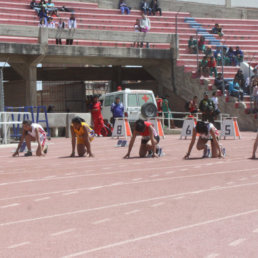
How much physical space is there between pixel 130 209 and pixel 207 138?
26.6 feet

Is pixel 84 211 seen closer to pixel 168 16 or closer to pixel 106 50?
pixel 106 50

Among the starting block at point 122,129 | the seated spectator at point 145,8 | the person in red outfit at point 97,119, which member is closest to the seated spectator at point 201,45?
the seated spectator at point 145,8

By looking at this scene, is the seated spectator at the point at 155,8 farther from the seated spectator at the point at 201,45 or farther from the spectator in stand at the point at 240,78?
the spectator in stand at the point at 240,78

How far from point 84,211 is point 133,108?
20385 millimetres

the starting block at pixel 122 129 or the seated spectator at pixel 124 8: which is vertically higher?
the seated spectator at pixel 124 8

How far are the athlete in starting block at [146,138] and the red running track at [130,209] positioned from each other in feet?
2.98

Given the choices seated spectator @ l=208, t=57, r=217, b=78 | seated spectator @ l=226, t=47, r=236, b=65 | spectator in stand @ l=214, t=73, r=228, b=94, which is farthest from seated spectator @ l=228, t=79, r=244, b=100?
seated spectator @ l=226, t=47, r=236, b=65

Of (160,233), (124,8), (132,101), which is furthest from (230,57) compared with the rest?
(160,233)

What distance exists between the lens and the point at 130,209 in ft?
27.7

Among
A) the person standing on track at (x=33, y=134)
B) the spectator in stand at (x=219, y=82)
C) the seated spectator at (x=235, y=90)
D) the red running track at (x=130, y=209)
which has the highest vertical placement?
the spectator in stand at (x=219, y=82)

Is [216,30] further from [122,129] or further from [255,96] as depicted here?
[122,129]

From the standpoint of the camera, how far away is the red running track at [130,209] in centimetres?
617

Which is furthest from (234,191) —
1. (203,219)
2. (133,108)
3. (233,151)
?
(133,108)

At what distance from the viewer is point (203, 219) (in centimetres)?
761
